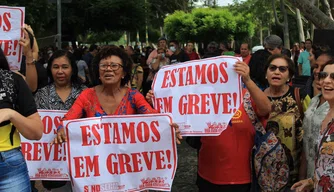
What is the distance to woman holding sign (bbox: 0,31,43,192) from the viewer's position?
2.51 metres

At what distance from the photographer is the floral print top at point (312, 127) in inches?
116

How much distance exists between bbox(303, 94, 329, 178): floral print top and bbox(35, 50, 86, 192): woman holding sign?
78.6 inches

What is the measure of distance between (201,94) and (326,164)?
3.59 ft

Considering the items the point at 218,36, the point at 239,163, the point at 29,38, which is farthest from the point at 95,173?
the point at 218,36

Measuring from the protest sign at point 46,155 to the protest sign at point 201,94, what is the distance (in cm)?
98

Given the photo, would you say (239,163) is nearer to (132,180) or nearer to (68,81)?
(132,180)

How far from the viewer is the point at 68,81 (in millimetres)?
3885

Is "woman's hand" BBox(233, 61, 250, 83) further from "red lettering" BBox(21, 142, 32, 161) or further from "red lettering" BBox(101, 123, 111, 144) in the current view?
"red lettering" BBox(21, 142, 32, 161)

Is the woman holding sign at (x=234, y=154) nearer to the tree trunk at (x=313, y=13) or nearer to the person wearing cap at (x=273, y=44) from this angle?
the person wearing cap at (x=273, y=44)

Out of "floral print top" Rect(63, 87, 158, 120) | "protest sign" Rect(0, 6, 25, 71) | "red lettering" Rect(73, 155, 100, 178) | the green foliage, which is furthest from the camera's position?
the green foliage

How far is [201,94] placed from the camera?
317 centimetres

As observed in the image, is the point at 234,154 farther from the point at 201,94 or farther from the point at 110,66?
the point at 110,66

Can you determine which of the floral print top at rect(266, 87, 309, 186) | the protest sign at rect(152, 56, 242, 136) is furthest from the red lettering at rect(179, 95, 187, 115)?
Result: the floral print top at rect(266, 87, 309, 186)

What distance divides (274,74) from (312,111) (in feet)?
1.32
